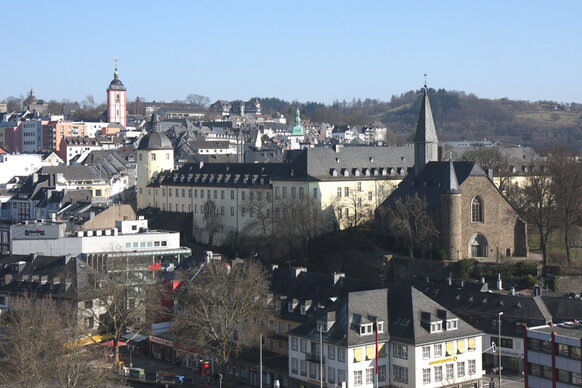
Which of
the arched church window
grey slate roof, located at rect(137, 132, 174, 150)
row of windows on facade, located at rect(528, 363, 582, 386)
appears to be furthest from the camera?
grey slate roof, located at rect(137, 132, 174, 150)

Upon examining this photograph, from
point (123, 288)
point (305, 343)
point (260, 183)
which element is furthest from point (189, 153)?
point (305, 343)

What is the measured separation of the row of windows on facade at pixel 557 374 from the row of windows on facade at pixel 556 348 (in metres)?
0.76

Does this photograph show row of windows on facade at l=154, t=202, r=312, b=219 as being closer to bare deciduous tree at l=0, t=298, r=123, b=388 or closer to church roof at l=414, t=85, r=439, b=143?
church roof at l=414, t=85, r=439, b=143

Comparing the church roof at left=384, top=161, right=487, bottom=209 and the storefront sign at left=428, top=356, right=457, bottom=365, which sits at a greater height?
the church roof at left=384, top=161, right=487, bottom=209

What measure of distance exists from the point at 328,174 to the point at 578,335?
41.5 m

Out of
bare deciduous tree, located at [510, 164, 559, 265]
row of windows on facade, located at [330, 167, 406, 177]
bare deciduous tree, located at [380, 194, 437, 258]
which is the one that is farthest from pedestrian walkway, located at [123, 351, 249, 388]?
row of windows on facade, located at [330, 167, 406, 177]

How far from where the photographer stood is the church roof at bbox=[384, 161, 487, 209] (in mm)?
71562

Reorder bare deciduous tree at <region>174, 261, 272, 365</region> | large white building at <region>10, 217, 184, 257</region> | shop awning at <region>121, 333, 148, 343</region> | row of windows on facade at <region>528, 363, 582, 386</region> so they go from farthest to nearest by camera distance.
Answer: large white building at <region>10, 217, 184, 257</region> → shop awning at <region>121, 333, 148, 343</region> → bare deciduous tree at <region>174, 261, 272, 365</region> → row of windows on facade at <region>528, 363, 582, 386</region>

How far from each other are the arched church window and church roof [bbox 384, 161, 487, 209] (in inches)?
73.6

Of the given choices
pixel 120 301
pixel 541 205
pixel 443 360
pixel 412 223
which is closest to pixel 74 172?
pixel 412 223

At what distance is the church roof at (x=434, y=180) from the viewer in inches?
2817

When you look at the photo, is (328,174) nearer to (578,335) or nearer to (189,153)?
(578,335)

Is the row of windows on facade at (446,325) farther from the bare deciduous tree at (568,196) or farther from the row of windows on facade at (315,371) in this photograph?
the bare deciduous tree at (568,196)

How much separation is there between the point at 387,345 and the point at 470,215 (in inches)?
973
